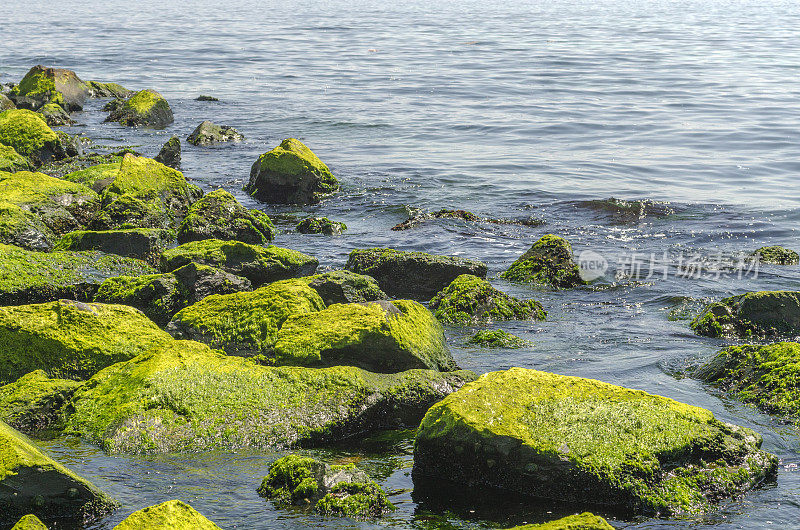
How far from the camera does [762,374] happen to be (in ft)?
25.0

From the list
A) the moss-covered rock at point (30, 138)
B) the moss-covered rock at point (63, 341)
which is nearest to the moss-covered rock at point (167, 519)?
the moss-covered rock at point (63, 341)

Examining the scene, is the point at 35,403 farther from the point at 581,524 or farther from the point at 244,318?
the point at 581,524

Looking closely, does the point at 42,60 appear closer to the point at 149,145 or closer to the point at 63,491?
the point at 149,145

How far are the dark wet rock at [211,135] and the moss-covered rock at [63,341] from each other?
47.2ft

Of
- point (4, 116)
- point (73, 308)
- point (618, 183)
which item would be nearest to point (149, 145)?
point (4, 116)

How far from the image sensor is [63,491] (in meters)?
5.16

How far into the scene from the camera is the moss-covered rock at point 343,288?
9.34 metres

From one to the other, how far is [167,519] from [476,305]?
20.6ft

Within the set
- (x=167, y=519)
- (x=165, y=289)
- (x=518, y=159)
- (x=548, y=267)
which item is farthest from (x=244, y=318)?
(x=518, y=159)

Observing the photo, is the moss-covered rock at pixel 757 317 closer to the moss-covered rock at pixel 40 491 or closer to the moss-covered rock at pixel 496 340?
the moss-covered rock at pixel 496 340

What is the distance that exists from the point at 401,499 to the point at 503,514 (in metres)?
0.78

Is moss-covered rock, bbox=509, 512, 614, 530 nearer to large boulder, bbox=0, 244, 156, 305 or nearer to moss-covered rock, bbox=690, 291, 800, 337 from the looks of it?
moss-covered rock, bbox=690, 291, 800, 337

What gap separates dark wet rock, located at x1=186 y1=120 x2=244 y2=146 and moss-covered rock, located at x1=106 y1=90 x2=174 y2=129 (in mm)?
2796

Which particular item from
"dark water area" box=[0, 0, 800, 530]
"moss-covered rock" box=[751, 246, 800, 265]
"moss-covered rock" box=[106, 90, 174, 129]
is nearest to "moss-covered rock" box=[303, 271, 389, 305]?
"dark water area" box=[0, 0, 800, 530]
